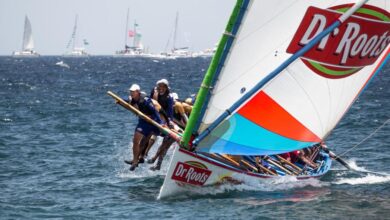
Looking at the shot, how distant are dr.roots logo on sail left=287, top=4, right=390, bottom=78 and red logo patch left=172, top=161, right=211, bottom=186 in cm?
323

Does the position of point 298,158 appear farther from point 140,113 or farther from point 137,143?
point 140,113

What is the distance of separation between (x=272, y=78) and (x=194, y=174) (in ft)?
9.18

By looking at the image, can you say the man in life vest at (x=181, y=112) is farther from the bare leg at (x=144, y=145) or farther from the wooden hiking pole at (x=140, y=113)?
the wooden hiking pole at (x=140, y=113)

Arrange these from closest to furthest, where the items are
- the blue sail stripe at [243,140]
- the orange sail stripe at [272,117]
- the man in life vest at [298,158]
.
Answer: the orange sail stripe at [272,117] < the blue sail stripe at [243,140] < the man in life vest at [298,158]

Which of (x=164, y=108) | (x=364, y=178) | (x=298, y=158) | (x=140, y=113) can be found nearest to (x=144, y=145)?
(x=164, y=108)

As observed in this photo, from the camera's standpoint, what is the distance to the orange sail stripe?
1673 centimetres

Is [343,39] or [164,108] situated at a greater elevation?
[343,39]

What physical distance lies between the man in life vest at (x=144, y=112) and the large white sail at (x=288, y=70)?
86.7 inches

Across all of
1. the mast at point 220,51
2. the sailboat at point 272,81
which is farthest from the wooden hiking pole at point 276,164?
the mast at point 220,51

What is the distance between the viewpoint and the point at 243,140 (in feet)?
56.7

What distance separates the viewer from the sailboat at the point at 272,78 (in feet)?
53.4

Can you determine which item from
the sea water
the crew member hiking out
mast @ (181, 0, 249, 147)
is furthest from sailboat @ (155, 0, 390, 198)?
the crew member hiking out

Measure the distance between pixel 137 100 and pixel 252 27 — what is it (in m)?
3.98

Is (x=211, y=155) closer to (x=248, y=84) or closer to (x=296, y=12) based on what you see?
(x=248, y=84)
